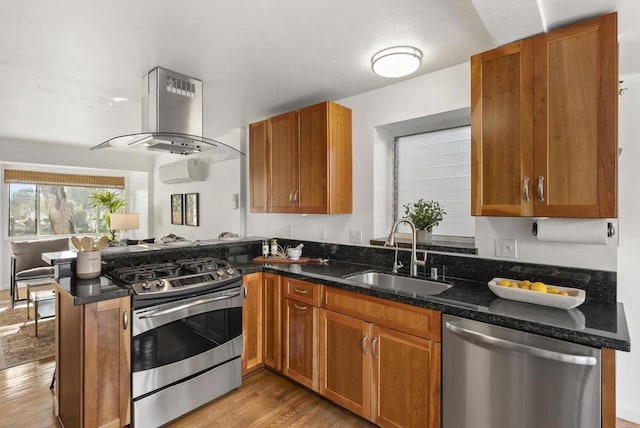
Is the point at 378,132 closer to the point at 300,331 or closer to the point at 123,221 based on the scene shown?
the point at 300,331

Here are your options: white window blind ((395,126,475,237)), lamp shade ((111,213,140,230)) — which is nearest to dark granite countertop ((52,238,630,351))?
white window blind ((395,126,475,237))

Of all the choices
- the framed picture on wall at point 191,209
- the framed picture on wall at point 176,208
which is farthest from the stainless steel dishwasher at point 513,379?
the framed picture on wall at point 176,208

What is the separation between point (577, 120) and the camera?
1502 millimetres

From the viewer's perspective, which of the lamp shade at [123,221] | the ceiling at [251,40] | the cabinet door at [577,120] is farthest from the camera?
the lamp shade at [123,221]

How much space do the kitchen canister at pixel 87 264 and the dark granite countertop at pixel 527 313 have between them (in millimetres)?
1454

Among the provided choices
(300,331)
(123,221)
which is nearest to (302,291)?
(300,331)

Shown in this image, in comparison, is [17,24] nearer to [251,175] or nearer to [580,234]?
[251,175]

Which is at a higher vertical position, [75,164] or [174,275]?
[75,164]

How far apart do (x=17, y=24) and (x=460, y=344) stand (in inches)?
111

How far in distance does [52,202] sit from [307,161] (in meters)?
5.54

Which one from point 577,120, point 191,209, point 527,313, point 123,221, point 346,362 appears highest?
point 577,120

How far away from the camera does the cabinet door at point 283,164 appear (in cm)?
287

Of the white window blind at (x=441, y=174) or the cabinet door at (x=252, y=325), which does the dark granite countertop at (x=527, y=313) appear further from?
the cabinet door at (x=252, y=325)

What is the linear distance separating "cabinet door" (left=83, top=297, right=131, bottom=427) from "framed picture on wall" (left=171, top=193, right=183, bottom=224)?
371 centimetres
